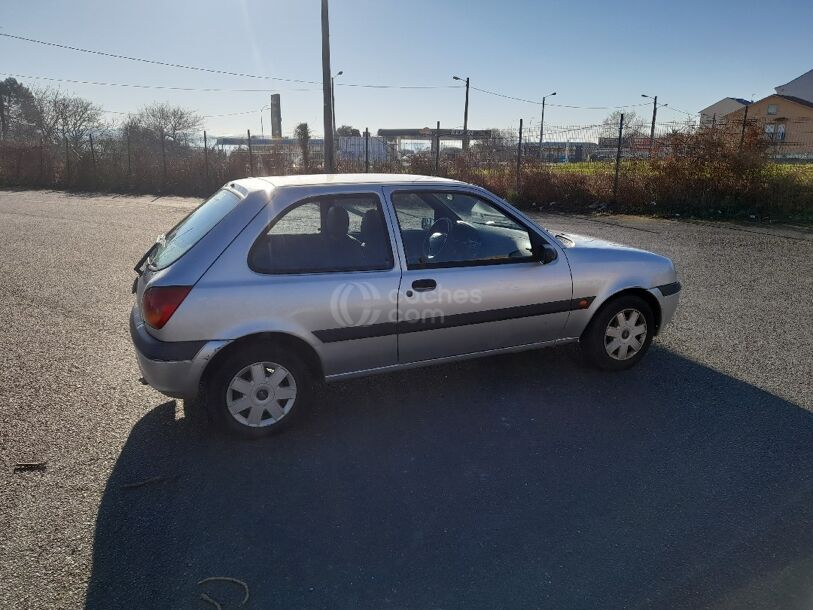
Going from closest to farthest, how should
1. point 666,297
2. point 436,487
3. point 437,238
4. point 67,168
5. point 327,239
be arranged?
point 436,487 < point 327,239 < point 437,238 < point 666,297 < point 67,168

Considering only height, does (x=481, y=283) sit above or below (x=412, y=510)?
above

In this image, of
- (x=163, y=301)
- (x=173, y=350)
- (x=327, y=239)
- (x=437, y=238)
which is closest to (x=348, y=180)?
(x=327, y=239)

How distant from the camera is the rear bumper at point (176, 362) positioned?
3488 mm

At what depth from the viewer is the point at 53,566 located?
2604 mm

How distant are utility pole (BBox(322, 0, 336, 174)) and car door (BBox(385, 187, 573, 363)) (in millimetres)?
12630

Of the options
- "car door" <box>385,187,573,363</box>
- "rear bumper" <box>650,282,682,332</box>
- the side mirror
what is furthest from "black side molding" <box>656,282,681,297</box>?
the side mirror

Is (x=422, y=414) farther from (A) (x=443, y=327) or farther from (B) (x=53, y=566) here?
(B) (x=53, y=566)

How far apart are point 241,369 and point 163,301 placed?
602 mm

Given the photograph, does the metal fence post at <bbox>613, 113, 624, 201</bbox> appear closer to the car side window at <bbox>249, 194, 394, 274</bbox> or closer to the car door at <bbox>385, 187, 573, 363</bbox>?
the car door at <bbox>385, 187, 573, 363</bbox>

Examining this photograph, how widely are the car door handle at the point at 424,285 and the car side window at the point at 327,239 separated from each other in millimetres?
205

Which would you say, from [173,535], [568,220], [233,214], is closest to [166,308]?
[233,214]

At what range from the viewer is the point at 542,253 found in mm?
4309

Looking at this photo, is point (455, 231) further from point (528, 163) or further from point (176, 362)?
point (528, 163)

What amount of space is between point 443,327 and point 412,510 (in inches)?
55.8
